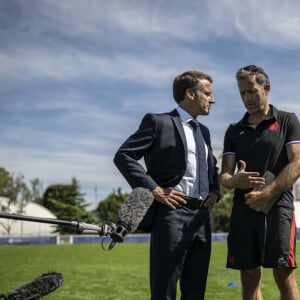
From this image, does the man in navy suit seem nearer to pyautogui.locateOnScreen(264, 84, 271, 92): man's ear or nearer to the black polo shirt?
the black polo shirt

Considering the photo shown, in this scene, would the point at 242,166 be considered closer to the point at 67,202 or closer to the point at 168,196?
the point at 168,196

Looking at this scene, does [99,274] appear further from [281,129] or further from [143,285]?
[281,129]

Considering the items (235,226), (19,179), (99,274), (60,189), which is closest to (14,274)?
(99,274)

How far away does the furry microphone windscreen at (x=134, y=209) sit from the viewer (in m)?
3.36

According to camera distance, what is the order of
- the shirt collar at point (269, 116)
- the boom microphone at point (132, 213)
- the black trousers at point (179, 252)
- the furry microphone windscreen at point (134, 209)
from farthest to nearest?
the shirt collar at point (269, 116) → the black trousers at point (179, 252) → the furry microphone windscreen at point (134, 209) → the boom microphone at point (132, 213)

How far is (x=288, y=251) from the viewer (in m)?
4.08

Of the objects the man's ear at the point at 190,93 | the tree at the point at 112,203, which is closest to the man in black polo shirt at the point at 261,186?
the man's ear at the point at 190,93

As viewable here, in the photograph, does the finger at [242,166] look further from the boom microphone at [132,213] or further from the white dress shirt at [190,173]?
the boom microphone at [132,213]

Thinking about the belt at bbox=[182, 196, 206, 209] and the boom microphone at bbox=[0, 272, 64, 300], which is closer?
the boom microphone at bbox=[0, 272, 64, 300]

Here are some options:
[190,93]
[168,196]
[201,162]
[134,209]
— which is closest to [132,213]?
[134,209]

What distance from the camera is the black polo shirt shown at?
13.9ft

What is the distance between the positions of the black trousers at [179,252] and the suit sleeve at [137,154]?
0.99 feet

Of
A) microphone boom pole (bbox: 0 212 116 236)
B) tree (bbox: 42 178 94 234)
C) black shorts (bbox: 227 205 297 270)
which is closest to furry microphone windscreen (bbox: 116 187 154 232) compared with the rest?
microphone boom pole (bbox: 0 212 116 236)

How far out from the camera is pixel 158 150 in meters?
4.18
